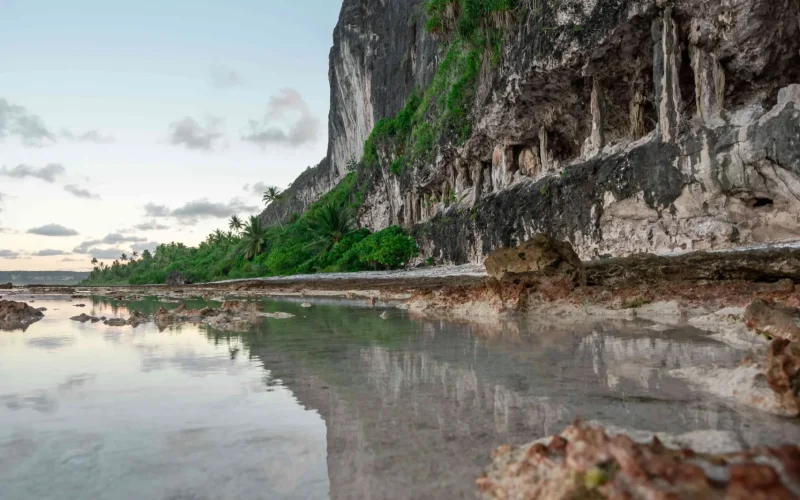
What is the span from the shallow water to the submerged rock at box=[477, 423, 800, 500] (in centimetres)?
25

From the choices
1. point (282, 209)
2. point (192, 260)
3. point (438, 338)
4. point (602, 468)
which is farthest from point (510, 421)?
point (282, 209)

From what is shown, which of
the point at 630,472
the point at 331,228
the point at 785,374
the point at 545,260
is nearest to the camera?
the point at 630,472

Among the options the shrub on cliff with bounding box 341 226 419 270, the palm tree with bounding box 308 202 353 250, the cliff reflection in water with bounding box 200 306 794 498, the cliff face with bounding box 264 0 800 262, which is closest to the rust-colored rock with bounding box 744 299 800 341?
the cliff reflection in water with bounding box 200 306 794 498

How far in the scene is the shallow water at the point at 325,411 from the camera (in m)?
2.04

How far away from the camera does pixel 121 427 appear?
2.75 meters

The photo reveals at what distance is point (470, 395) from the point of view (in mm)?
3158

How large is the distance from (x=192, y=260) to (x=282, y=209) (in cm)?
2029

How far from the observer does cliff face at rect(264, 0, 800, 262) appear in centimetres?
1266

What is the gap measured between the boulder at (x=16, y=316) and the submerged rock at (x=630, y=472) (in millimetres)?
9755

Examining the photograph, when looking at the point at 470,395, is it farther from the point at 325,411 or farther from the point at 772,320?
the point at 772,320

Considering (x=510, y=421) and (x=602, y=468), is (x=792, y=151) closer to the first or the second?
(x=510, y=421)

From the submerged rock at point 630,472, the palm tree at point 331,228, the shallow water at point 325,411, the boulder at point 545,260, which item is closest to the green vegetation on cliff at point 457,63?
the palm tree at point 331,228

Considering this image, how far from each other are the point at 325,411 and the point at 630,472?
1984 mm

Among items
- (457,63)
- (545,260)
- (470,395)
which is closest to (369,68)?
(457,63)
